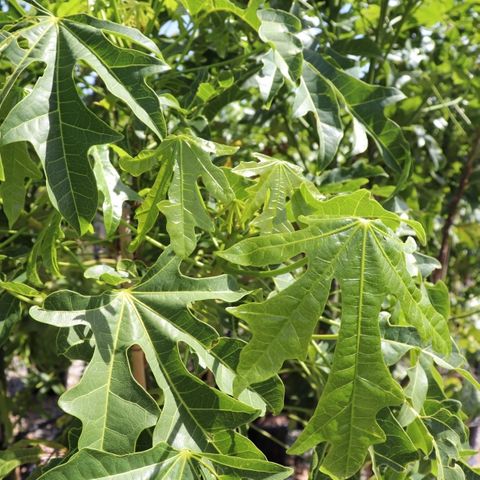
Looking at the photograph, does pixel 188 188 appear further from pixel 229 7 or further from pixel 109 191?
pixel 229 7

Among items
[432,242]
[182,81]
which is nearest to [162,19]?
[182,81]

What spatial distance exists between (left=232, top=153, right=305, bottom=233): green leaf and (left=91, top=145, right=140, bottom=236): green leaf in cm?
18

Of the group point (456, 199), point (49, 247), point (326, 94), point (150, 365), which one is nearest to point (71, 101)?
point (49, 247)

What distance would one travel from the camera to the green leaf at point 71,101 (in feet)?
2.62

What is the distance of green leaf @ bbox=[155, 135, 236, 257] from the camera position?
0.86m

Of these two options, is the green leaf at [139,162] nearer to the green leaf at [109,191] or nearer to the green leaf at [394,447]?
the green leaf at [109,191]

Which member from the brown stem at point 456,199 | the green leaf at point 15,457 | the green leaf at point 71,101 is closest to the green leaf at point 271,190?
the green leaf at point 71,101

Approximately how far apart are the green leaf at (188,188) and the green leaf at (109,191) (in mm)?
76

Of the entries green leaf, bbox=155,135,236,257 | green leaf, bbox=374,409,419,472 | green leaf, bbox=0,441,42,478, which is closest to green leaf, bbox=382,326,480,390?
green leaf, bbox=374,409,419,472

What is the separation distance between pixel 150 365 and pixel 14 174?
0.31m

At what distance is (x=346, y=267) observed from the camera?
2.63 ft

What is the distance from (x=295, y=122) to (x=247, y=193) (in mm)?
954

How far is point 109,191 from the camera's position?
997 mm

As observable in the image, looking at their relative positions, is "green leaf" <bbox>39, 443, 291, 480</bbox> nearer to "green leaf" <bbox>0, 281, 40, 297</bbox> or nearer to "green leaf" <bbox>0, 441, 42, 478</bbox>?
"green leaf" <bbox>0, 281, 40, 297</bbox>
